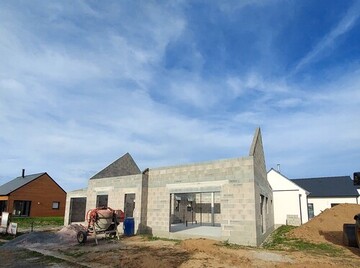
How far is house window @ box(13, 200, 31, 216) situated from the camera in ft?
125

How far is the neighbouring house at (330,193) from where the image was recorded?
115 ft

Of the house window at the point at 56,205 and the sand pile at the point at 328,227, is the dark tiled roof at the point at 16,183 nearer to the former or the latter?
the house window at the point at 56,205

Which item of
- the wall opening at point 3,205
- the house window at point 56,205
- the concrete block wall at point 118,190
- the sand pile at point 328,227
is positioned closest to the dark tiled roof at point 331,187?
the sand pile at point 328,227

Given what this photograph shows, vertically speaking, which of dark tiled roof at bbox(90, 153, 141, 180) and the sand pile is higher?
dark tiled roof at bbox(90, 153, 141, 180)

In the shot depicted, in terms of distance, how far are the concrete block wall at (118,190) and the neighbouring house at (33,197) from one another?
19.6 m

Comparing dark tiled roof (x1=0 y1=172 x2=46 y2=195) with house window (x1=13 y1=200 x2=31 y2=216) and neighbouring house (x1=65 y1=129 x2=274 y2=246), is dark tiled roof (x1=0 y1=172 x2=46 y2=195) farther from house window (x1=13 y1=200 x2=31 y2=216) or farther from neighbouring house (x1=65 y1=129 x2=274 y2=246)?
neighbouring house (x1=65 y1=129 x2=274 y2=246)

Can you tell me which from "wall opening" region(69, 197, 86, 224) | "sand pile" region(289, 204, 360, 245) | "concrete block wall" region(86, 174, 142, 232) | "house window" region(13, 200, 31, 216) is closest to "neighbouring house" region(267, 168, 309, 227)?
"sand pile" region(289, 204, 360, 245)

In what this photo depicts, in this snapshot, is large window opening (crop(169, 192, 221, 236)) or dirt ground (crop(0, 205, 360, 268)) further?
large window opening (crop(169, 192, 221, 236))

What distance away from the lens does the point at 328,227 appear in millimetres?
19938

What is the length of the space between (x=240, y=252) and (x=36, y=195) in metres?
35.4

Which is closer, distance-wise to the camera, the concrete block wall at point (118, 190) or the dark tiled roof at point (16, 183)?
the concrete block wall at point (118, 190)

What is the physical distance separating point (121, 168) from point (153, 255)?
17.4m

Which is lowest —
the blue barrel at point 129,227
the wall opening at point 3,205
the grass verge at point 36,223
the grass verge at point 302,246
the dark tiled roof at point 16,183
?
the grass verge at point 36,223

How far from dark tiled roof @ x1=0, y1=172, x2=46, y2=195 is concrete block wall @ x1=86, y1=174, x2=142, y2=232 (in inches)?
796
